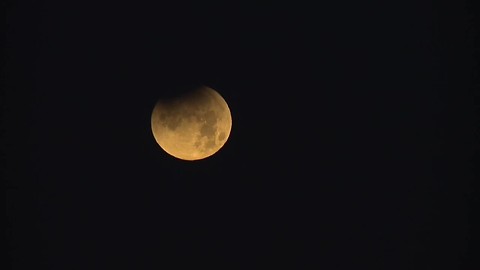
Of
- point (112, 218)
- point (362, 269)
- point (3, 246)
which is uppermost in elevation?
point (112, 218)

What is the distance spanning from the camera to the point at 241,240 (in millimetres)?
6965

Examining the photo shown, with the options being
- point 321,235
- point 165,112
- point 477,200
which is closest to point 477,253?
point 477,200

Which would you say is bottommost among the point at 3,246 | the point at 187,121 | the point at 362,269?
the point at 362,269

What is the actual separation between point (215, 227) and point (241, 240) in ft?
1.87

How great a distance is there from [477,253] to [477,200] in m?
0.97

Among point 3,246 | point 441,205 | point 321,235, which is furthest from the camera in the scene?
point 321,235

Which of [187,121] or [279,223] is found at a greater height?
[187,121]

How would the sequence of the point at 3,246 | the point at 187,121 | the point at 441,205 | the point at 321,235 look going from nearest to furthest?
the point at 187,121
the point at 3,246
the point at 441,205
the point at 321,235

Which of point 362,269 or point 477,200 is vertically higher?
point 477,200

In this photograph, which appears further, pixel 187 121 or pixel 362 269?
pixel 362 269

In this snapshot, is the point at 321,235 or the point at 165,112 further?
the point at 321,235

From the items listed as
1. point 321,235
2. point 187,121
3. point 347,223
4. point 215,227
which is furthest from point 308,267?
point 187,121

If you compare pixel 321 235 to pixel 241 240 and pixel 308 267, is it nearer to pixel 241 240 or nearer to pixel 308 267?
pixel 308 267

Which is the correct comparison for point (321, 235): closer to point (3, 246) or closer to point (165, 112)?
point (165, 112)
